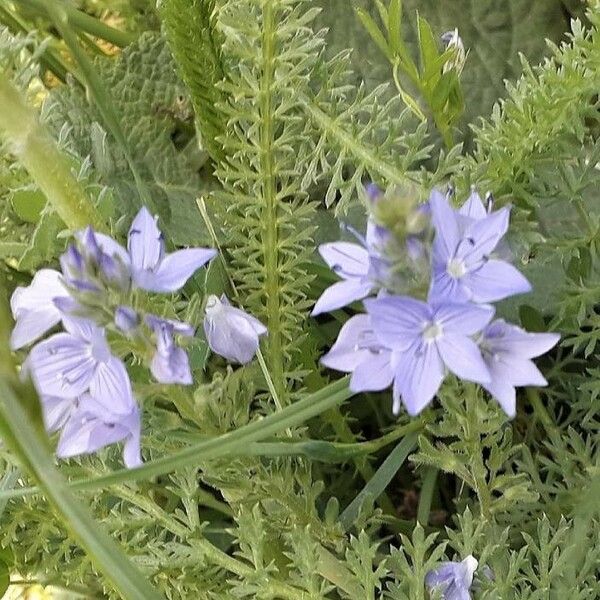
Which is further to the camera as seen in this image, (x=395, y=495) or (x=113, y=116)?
(x=395, y=495)

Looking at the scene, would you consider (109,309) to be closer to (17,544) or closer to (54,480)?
(54,480)

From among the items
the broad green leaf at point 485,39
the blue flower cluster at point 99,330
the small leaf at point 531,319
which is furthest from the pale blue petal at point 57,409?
the broad green leaf at point 485,39

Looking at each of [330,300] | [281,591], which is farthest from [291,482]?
[330,300]

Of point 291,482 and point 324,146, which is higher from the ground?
point 324,146

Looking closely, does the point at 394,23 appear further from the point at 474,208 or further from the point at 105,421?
the point at 105,421

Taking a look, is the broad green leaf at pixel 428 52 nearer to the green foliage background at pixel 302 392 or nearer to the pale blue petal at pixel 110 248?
the green foliage background at pixel 302 392

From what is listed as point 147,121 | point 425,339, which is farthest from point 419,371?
point 147,121

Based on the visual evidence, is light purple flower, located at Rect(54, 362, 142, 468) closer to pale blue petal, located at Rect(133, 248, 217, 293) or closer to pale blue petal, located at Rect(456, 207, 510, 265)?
pale blue petal, located at Rect(133, 248, 217, 293)
